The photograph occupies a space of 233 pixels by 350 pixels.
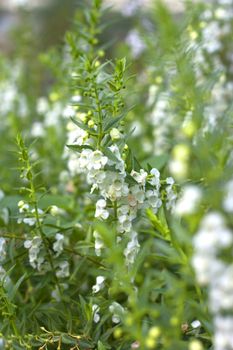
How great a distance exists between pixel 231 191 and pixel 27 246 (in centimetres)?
91

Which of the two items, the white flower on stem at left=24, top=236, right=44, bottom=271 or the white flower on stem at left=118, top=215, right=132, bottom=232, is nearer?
the white flower on stem at left=118, top=215, right=132, bottom=232

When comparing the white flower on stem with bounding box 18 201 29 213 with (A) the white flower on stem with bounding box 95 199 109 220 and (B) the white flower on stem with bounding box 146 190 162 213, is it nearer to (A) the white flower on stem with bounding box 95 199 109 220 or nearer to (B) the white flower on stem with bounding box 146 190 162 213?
(A) the white flower on stem with bounding box 95 199 109 220

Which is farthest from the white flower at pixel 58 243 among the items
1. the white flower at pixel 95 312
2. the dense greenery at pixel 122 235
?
the white flower at pixel 95 312

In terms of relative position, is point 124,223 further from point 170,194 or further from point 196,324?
point 196,324

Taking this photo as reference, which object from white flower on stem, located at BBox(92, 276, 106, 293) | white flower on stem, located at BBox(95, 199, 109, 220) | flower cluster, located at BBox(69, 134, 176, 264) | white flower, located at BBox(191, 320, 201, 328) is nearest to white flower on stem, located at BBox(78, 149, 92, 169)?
flower cluster, located at BBox(69, 134, 176, 264)

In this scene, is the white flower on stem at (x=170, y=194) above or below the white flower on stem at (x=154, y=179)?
below

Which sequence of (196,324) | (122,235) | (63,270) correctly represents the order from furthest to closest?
(63,270) < (122,235) < (196,324)

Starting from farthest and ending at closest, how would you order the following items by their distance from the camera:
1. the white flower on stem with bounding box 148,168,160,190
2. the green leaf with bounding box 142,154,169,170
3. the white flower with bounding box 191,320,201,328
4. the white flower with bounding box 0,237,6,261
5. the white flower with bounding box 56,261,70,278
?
the green leaf with bounding box 142,154,169,170 < the white flower with bounding box 56,261,70,278 < the white flower with bounding box 0,237,6,261 < the white flower on stem with bounding box 148,168,160,190 < the white flower with bounding box 191,320,201,328

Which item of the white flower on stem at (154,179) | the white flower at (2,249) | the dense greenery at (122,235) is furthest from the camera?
the white flower at (2,249)

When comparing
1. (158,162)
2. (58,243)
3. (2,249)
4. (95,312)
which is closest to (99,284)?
(95,312)

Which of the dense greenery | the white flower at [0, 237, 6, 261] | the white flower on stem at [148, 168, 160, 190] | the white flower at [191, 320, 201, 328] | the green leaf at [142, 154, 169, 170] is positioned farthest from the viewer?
the green leaf at [142, 154, 169, 170]

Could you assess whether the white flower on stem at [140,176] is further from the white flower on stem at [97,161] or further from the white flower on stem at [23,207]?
the white flower on stem at [23,207]

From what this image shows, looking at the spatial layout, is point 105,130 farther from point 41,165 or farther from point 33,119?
point 33,119

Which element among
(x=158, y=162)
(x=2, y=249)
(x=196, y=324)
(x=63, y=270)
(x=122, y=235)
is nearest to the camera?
(x=196, y=324)
